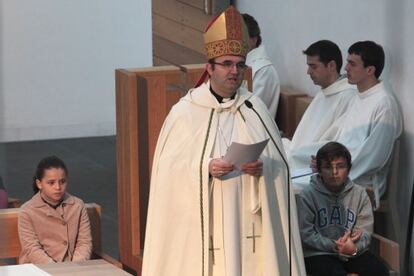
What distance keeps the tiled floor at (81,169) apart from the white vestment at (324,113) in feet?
4.56

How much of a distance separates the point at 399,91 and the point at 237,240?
240 cm

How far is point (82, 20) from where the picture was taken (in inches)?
471

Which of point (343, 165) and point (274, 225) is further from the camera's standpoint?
point (343, 165)

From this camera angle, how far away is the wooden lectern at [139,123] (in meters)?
6.73

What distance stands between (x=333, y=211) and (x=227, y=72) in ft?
4.65

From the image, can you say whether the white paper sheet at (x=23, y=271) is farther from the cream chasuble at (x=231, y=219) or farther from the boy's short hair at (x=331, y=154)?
the boy's short hair at (x=331, y=154)

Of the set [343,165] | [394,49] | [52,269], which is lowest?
[52,269]

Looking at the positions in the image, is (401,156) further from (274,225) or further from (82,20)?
(82,20)

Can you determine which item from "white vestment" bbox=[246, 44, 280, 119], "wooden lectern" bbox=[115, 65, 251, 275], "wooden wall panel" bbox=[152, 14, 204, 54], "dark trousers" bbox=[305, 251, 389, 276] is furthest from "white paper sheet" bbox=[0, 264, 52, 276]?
"wooden wall panel" bbox=[152, 14, 204, 54]

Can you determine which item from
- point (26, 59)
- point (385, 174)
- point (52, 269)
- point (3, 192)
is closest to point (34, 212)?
point (52, 269)

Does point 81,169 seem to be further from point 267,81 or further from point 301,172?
point 301,172

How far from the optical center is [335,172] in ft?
22.0

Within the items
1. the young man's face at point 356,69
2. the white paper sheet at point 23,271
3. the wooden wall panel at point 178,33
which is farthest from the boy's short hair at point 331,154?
the wooden wall panel at point 178,33

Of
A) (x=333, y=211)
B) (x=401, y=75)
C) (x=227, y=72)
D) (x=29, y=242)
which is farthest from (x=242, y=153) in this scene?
(x=401, y=75)
